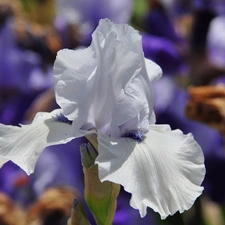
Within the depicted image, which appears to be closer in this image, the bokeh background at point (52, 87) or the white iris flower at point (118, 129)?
the white iris flower at point (118, 129)

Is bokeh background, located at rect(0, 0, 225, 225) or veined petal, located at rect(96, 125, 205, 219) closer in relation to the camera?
veined petal, located at rect(96, 125, 205, 219)

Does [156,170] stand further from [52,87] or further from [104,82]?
[52,87]

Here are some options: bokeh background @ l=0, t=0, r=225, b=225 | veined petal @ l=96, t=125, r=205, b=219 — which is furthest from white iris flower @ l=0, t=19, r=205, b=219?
bokeh background @ l=0, t=0, r=225, b=225

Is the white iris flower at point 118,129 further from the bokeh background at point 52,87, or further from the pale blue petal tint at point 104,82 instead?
the bokeh background at point 52,87

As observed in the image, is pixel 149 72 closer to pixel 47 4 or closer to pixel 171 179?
pixel 171 179

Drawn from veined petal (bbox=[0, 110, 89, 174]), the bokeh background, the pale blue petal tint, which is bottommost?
the bokeh background

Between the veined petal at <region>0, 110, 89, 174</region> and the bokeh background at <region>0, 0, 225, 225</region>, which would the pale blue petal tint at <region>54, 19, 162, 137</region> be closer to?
the veined petal at <region>0, 110, 89, 174</region>

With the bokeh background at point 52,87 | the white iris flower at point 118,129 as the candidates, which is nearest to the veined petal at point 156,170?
the white iris flower at point 118,129

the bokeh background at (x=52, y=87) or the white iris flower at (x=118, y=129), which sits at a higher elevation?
the white iris flower at (x=118, y=129)

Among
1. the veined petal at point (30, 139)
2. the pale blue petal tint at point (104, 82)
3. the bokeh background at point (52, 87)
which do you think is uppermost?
the pale blue petal tint at point (104, 82)
